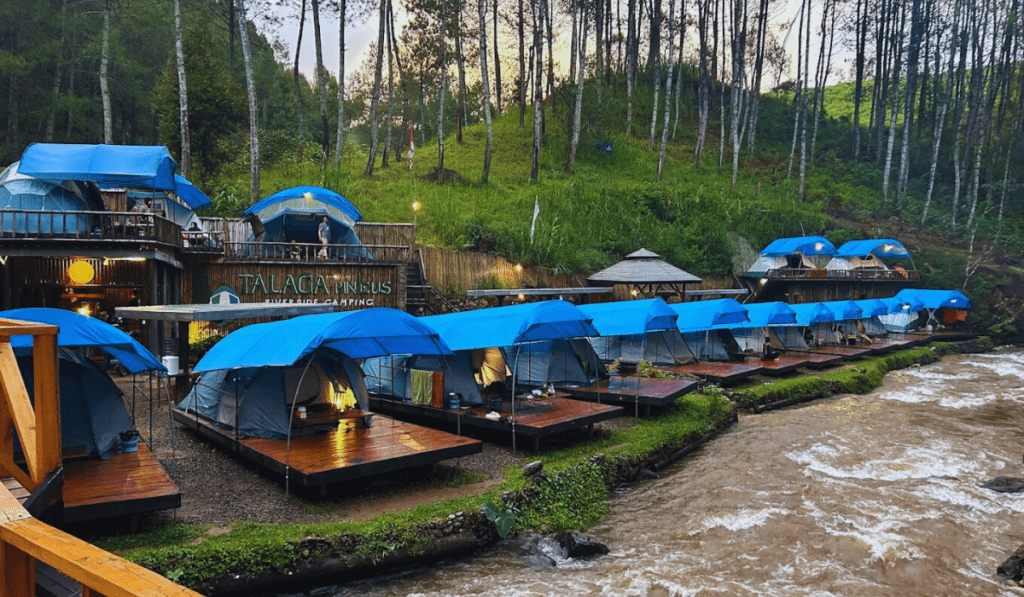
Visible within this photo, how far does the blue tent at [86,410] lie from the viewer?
898 cm

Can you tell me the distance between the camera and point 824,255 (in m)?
39.8

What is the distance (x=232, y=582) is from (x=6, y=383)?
4148 mm

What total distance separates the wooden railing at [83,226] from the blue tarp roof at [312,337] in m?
7.60

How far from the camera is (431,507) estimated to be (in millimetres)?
9133

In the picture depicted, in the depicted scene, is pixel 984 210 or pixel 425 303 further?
pixel 984 210

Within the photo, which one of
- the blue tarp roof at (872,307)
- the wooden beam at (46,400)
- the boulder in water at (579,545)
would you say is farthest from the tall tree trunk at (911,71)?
the wooden beam at (46,400)

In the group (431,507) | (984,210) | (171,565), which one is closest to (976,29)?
(984,210)

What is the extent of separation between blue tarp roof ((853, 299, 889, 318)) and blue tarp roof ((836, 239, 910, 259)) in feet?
23.3

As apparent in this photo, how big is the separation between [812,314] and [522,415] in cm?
1896

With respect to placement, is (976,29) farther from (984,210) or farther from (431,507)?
(431,507)

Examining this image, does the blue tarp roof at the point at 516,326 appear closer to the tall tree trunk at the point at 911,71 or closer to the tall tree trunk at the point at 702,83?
the tall tree trunk at the point at 702,83

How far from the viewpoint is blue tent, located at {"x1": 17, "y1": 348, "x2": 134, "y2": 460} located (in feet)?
29.5

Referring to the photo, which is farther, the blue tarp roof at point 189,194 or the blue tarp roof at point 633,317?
the blue tarp roof at point 189,194

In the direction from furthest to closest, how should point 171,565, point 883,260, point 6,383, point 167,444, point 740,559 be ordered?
point 883,260
point 167,444
point 740,559
point 171,565
point 6,383
